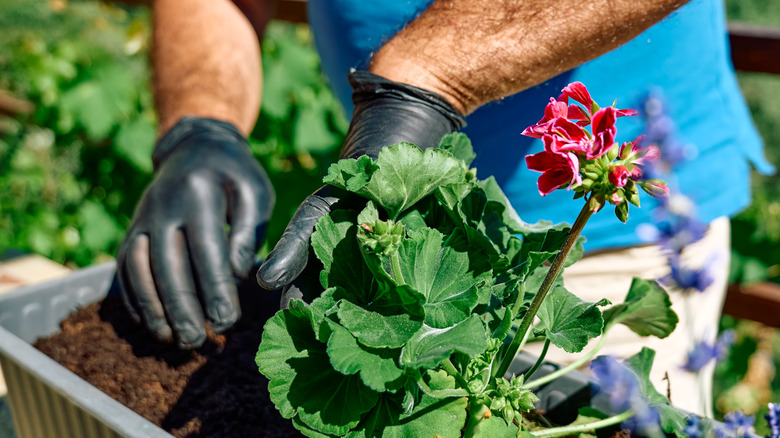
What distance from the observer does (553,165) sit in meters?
0.51

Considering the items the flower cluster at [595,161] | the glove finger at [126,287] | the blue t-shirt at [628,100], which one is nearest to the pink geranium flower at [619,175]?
the flower cluster at [595,161]

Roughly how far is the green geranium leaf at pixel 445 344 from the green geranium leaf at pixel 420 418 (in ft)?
0.24

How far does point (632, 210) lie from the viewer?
3.61ft

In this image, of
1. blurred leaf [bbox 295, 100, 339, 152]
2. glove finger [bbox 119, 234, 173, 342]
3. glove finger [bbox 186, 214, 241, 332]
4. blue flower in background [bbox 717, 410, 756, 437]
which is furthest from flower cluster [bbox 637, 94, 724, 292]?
blurred leaf [bbox 295, 100, 339, 152]

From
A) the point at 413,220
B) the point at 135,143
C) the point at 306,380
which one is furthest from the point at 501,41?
the point at 135,143

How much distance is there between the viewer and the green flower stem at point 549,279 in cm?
52

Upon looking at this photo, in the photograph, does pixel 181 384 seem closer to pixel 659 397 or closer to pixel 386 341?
pixel 386 341

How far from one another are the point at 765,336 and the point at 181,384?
2.65 m

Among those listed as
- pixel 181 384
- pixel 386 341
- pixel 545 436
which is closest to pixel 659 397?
pixel 545 436

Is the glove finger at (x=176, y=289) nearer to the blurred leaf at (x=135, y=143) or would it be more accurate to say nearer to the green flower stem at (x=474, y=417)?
the green flower stem at (x=474, y=417)

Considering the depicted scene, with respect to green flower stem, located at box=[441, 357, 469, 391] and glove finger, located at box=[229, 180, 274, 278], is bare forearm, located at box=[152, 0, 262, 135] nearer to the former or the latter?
glove finger, located at box=[229, 180, 274, 278]

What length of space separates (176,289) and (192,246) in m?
0.07

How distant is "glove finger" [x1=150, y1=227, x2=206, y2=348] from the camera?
99 cm

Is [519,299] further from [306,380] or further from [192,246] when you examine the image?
[192,246]
